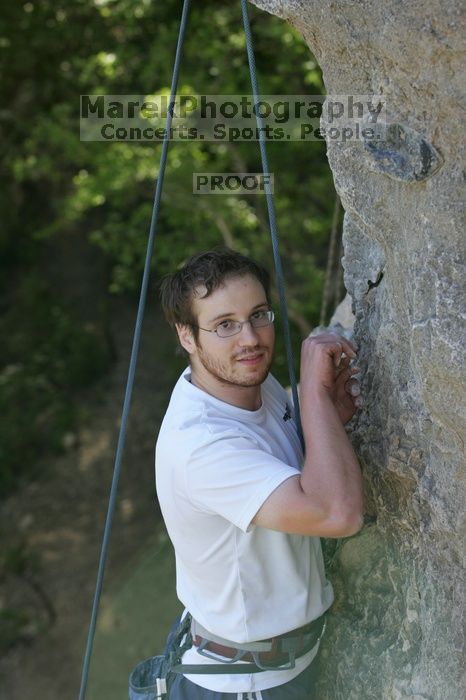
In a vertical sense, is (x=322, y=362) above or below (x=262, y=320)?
below

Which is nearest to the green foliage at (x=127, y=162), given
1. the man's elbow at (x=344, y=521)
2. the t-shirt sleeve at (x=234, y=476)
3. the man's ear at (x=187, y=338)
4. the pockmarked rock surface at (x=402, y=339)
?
the pockmarked rock surface at (x=402, y=339)

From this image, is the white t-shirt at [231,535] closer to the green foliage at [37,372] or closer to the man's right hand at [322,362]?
the man's right hand at [322,362]

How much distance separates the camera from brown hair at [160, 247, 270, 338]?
2268mm

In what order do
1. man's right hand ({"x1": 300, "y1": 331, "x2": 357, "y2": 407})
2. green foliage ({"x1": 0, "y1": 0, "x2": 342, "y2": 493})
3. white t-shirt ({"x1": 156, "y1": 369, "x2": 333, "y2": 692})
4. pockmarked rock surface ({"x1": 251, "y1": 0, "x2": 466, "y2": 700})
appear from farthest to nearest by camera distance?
green foliage ({"x1": 0, "y1": 0, "x2": 342, "y2": 493}) < man's right hand ({"x1": 300, "y1": 331, "x2": 357, "y2": 407}) < white t-shirt ({"x1": 156, "y1": 369, "x2": 333, "y2": 692}) < pockmarked rock surface ({"x1": 251, "y1": 0, "x2": 466, "y2": 700})

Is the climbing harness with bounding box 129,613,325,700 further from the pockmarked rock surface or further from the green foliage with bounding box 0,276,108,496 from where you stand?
the green foliage with bounding box 0,276,108,496

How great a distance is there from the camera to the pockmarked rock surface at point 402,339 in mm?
1956

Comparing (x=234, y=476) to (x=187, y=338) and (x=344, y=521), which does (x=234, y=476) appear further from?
(x=187, y=338)

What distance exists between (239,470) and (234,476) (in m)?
0.02

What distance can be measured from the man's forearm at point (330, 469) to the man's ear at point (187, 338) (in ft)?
1.18

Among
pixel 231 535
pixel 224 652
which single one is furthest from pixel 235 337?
pixel 224 652

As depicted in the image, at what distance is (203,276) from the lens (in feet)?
7.48

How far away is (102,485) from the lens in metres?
8.34

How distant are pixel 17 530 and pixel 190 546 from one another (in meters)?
6.12

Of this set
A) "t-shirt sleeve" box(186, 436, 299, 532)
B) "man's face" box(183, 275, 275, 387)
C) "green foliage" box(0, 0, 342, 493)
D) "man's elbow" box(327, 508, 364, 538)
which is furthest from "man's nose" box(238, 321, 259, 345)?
"green foliage" box(0, 0, 342, 493)
